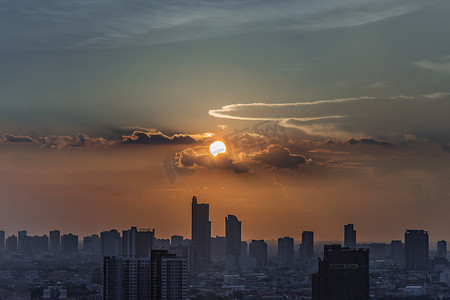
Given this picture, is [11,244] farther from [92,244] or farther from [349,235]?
[349,235]

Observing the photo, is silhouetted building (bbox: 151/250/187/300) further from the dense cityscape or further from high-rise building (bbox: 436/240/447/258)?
high-rise building (bbox: 436/240/447/258)

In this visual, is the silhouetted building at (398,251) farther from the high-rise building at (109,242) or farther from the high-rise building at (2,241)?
the high-rise building at (2,241)

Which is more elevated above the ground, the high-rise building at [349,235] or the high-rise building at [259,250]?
the high-rise building at [349,235]

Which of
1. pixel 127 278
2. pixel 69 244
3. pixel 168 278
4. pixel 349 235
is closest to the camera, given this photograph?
pixel 168 278

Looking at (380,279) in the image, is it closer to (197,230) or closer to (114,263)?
(197,230)

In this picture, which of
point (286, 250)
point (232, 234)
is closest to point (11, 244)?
point (232, 234)

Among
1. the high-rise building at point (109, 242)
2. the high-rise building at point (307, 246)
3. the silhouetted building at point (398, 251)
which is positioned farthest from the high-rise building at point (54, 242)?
the silhouetted building at point (398, 251)

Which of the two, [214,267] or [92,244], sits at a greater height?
[92,244]
